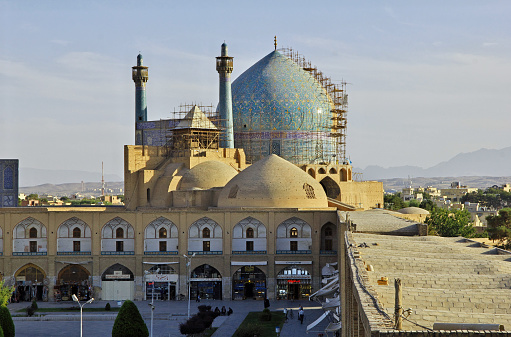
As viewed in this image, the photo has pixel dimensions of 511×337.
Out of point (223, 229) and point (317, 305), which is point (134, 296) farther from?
point (317, 305)

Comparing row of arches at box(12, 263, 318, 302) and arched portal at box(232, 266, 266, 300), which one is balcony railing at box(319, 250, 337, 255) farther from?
arched portal at box(232, 266, 266, 300)

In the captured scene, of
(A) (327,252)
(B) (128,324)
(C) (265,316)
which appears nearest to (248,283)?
(A) (327,252)

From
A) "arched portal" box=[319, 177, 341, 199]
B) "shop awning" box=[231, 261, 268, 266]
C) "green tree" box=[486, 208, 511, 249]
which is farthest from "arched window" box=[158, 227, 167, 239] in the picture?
"green tree" box=[486, 208, 511, 249]

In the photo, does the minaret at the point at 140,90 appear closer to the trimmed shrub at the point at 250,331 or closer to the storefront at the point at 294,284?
the storefront at the point at 294,284

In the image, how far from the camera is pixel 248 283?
4006cm

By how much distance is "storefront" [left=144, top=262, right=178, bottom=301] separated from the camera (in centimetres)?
3972

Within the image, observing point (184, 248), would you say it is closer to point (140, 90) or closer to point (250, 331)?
point (250, 331)

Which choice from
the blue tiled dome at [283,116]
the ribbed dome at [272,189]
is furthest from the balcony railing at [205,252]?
the blue tiled dome at [283,116]

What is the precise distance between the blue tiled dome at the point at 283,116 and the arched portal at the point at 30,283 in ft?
57.3

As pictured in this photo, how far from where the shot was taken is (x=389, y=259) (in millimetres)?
17906

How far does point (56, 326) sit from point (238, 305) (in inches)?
352

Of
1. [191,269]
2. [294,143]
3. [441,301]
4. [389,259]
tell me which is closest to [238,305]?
[191,269]

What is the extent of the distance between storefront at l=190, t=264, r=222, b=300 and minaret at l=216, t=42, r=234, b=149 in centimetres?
1318

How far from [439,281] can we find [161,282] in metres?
26.7
